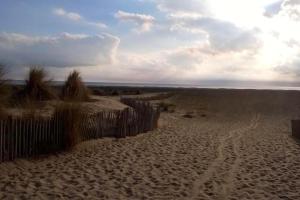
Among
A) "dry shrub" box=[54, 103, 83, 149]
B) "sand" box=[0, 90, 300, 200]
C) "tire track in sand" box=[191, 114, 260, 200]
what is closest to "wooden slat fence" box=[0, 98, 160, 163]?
"dry shrub" box=[54, 103, 83, 149]

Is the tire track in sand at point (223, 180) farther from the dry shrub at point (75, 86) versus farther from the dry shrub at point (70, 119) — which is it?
the dry shrub at point (75, 86)

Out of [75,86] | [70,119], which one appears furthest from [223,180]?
[75,86]

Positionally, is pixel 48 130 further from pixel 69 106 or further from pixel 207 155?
pixel 207 155

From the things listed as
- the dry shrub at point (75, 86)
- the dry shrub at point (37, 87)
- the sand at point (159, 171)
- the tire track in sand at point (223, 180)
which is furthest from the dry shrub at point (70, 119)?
the dry shrub at point (75, 86)

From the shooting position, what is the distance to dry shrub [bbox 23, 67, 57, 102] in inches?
727

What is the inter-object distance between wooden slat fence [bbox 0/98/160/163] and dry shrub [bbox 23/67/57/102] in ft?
16.2

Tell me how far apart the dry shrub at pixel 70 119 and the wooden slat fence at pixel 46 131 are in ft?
0.17

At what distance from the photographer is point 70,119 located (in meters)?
11.4

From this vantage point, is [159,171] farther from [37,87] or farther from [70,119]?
[37,87]

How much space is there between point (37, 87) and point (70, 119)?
7841mm

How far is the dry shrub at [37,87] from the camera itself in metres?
18.5

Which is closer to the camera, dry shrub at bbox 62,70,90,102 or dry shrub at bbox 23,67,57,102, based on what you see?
dry shrub at bbox 23,67,57,102

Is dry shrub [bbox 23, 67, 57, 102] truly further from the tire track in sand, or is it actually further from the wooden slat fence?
the tire track in sand

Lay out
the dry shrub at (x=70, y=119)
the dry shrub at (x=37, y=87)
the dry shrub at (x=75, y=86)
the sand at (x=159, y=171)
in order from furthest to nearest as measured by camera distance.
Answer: the dry shrub at (x=75, y=86) → the dry shrub at (x=37, y=87) → the dry shrub at (x=70, y=119) → the sand at (x=159, y=171)
